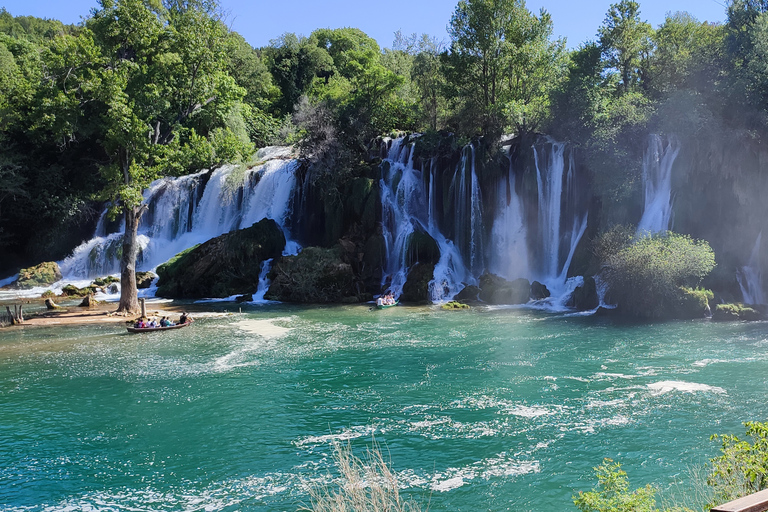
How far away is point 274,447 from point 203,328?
1414 centimetres

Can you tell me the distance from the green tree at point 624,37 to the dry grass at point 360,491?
30.7 m

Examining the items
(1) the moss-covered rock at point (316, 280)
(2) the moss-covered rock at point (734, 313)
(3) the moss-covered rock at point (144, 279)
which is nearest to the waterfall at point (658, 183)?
(2) the moss-covered rock at point (734, 313)

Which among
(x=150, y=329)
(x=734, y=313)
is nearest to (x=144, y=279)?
(x=150, y=329)

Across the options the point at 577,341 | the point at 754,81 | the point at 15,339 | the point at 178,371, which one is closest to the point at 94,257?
the point at 15,339

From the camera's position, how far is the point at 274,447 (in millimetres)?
13055

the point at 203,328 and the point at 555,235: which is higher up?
the point at 555,235

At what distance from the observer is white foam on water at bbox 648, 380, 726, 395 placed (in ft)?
51.3

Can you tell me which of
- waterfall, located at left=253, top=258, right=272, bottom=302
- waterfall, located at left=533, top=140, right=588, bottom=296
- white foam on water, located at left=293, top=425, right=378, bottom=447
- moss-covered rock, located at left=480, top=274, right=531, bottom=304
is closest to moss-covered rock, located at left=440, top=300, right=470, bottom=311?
moss-covered rock, located at left=480, top=274, right=531, bottom=304

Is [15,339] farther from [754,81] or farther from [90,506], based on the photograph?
[754,81]

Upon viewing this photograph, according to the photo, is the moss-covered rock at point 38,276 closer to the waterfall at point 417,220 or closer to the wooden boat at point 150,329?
the wooden boat at point 150,329

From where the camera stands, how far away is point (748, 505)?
14.0 feet

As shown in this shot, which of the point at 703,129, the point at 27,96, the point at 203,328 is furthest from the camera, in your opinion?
the point at 27,96

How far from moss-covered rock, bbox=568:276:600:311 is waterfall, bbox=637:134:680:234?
3.34m

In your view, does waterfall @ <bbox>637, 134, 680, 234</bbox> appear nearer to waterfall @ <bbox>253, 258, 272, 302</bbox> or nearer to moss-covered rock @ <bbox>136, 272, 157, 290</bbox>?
waterfall @ <bbox>253, 258, 272, 302</bbox>
